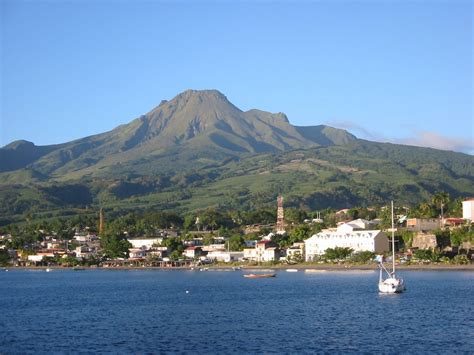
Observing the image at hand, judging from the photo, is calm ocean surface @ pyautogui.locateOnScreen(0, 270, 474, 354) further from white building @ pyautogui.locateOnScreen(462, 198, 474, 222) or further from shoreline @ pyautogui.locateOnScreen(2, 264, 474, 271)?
white building @ pyautogui.locateOnScreen(462, 198, 474, 222)

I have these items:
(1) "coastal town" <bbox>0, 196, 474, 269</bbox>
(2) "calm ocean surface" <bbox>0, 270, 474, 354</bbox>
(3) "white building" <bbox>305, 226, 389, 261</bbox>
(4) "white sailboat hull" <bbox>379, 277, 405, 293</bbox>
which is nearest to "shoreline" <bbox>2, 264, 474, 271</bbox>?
(1) "coastal town" <bbox>0, 196, 474, 269</bbox>

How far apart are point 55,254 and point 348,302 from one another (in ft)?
314

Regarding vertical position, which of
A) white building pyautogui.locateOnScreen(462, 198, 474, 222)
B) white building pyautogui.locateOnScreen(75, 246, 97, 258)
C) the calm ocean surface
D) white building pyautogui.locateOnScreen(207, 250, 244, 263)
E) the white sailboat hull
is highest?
white building pyautogui.locateOnScreen(462, 198, 474, 222)

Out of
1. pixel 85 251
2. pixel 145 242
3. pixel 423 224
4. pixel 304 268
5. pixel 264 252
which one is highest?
pixel 423 224

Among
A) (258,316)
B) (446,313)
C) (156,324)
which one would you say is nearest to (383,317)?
(446,313)

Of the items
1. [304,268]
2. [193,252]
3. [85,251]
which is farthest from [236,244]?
[85,251]

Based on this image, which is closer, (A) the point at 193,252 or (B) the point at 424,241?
(B) the point at 424,241

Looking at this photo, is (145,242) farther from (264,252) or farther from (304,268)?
(304,268)

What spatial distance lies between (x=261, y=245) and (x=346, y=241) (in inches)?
556

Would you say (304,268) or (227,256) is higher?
(227,256)

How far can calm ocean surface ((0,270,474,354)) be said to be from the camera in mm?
33031

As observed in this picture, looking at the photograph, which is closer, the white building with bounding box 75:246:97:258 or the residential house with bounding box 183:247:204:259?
the residential house with bounding box 183:247:204:259

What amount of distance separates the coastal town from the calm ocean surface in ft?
107

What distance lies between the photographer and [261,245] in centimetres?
11706
